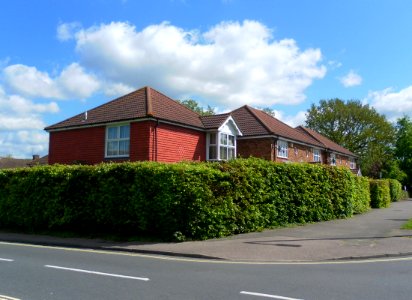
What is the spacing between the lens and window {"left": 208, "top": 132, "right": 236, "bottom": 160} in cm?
2652

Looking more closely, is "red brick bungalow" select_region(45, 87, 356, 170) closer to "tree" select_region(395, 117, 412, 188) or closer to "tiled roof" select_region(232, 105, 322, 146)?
"tiled roof" select_region(232, 105, 322, 146)

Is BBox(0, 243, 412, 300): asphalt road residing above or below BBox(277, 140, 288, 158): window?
below

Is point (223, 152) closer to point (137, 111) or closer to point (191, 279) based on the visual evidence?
point (137, 111)

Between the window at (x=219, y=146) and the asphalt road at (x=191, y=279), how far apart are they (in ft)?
51.1

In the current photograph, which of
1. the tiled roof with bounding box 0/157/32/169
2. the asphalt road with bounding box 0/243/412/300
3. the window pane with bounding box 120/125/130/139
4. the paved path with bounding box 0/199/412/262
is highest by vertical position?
the tiled roof with bounding box 0/157/32/169

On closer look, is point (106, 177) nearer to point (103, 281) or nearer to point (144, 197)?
point (144, 197)

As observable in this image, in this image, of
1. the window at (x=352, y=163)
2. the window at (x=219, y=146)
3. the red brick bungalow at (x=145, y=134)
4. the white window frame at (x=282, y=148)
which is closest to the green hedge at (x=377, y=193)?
the white window frame at (x=282, y=148)

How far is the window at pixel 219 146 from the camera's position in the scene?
2652 cm

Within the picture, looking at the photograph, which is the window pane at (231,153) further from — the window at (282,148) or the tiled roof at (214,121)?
the window at (282,148)

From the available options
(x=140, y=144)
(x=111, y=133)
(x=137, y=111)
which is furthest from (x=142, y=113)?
(x=111, y=133)

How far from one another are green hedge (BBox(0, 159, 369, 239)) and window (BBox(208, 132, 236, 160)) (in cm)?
803

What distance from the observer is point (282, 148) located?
107ft

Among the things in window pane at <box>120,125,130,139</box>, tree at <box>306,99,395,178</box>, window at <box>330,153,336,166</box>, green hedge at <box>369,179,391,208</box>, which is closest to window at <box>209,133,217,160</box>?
window pane at <box>120,125,130,139</box>

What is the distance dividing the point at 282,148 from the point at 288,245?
67.1ft
